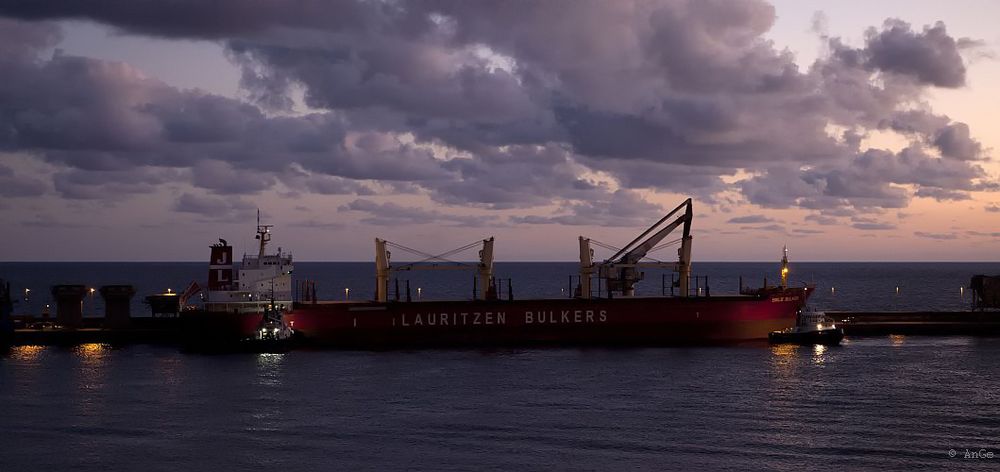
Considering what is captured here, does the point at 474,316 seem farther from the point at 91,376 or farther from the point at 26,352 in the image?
the point at 26,352

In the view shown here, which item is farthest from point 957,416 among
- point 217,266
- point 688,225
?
point 217,266

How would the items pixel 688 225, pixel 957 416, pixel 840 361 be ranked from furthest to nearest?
pixel 688 225 → pixel 840 361 → pixel 957 416

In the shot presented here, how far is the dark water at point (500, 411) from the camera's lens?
1414 inches

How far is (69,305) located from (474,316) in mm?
33893

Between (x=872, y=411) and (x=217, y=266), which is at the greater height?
(x=217, y=266)

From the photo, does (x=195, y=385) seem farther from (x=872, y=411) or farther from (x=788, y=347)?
(x=788, y=347)

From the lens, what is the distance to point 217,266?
6819cm

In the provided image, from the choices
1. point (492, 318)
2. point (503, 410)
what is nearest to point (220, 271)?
point (492, 318)

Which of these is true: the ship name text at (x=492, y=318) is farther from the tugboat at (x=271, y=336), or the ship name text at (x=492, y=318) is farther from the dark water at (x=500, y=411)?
the tugboat at (x=271, y=336)

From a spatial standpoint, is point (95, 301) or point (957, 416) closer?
point (957, 416)

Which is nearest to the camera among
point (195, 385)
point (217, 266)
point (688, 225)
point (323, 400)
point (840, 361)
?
point (323, 400)

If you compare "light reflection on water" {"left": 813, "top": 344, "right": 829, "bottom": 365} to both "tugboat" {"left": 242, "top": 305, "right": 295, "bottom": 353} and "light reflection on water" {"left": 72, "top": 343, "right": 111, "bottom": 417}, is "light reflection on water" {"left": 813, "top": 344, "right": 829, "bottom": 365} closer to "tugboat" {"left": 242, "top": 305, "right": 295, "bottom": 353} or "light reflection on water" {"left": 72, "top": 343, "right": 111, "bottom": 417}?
"tugboat" {"left": 242, "top": 305, "right": 295, "bottom": 353}

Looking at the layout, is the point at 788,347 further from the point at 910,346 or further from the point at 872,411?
the point at 872,411

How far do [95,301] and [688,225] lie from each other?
98548 mm
